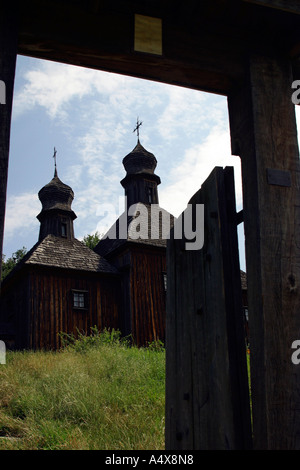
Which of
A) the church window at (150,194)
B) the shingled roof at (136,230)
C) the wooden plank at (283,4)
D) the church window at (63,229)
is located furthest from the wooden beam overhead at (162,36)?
the church window at (150,194)

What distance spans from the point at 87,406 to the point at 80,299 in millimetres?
11885

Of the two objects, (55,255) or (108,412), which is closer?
(108,412)

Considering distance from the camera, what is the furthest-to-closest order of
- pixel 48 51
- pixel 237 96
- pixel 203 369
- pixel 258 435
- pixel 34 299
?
pixel 34 299, pixel 237 96, pixel 48 51, pixel 203 369, pixel 258 435

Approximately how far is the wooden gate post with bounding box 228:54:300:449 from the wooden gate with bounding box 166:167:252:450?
0.31 feet

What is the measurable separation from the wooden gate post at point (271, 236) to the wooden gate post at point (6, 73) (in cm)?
142

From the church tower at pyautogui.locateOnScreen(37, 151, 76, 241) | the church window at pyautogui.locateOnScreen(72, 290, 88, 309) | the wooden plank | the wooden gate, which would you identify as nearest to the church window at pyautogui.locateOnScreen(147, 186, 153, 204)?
the church tower at pyautogui.locateOnScreen(37, 151, 76, 241)

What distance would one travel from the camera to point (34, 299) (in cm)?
1720

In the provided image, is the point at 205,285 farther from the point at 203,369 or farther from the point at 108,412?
the point at 108,412

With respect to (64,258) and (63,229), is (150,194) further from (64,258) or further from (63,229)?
(64,258)

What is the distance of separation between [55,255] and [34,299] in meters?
2.22

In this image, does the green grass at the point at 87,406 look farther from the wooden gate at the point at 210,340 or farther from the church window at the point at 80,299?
the church window at the point at 80,299

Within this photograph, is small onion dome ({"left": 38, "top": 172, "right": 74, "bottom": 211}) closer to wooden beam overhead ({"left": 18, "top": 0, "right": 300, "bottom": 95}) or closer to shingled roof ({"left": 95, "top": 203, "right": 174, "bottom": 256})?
shingled roof ({"left": 95, "top": 203, "right": 174, "bottom": 256})

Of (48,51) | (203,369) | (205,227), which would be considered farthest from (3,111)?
(203,369)

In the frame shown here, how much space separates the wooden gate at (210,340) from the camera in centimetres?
239
